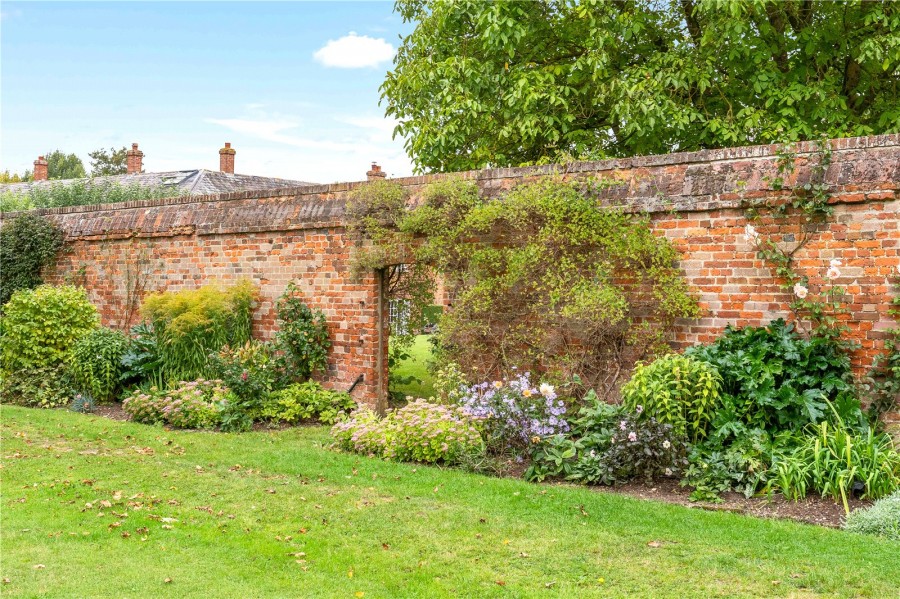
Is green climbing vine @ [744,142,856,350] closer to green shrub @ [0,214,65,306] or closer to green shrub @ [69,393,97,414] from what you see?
green shrub @ [69,393,97,414]

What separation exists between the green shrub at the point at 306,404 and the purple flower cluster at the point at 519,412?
8.16 feet

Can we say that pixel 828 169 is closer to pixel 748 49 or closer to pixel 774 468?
pixel 774 468

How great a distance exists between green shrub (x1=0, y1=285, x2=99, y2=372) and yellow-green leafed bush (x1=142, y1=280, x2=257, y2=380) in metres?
1.99

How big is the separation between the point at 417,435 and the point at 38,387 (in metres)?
7.66

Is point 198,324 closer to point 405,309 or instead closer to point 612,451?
point 405,309

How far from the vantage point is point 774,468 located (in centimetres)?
675

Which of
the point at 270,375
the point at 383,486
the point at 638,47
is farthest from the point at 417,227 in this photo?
→ the point at 638,47

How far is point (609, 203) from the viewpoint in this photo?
873 cm

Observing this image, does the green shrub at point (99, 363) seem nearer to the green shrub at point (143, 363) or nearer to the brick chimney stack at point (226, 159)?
the green shrub at point (143, 363)

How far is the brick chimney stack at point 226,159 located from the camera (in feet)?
112

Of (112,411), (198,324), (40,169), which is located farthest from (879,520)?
(40,169)

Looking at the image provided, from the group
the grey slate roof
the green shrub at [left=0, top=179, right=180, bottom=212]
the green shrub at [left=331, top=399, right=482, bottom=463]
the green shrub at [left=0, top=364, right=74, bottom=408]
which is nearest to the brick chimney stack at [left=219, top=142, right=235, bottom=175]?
the grey slate roof

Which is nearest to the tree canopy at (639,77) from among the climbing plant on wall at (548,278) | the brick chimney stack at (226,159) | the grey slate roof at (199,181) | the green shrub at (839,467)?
the climbing plant on wall at (548,278)

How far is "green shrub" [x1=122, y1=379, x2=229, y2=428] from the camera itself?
33.5 feet
